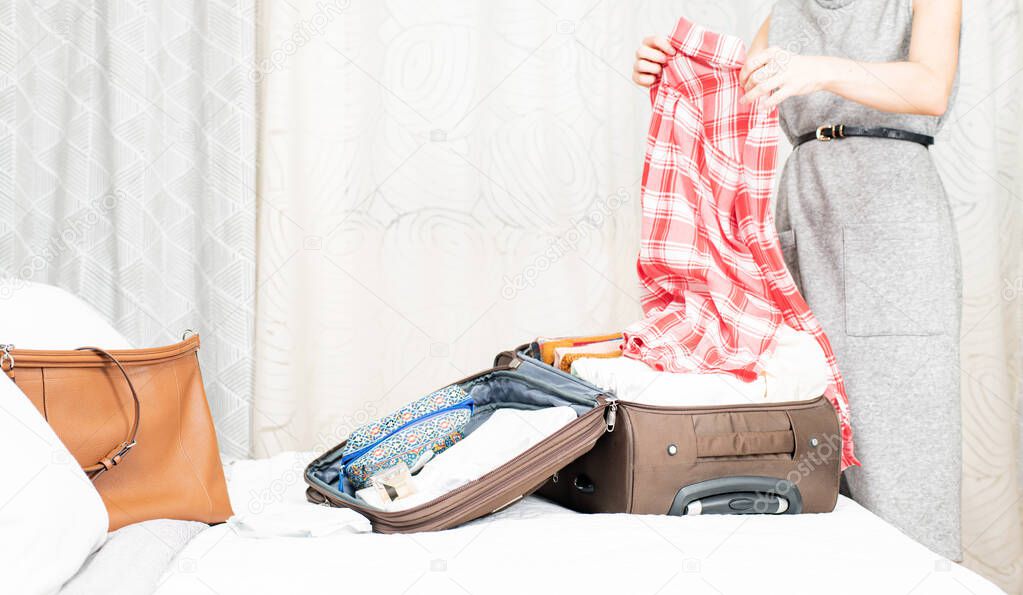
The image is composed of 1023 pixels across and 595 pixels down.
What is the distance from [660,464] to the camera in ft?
3.10

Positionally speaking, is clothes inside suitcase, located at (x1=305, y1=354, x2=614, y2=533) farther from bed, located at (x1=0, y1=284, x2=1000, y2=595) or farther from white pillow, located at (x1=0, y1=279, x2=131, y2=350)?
white pillow, located at (x1=0, y1=279, x2=131, y2=350)

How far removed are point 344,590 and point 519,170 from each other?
1435 mm

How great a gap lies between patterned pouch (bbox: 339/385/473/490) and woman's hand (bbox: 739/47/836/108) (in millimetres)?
618

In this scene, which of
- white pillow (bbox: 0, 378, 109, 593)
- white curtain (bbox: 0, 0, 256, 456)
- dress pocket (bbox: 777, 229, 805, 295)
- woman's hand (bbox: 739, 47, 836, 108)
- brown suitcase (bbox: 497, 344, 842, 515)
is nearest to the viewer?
white pillow (bbox: 0, 378, 109, 593)

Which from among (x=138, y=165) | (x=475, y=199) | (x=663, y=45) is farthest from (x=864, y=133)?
(x=138, y=165)

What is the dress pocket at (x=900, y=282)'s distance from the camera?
3.97 ft

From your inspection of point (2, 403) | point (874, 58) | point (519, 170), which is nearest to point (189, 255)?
point (519, 170)

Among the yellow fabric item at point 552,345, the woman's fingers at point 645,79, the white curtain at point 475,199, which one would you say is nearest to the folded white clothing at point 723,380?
the yellow fabric item at point 552,345

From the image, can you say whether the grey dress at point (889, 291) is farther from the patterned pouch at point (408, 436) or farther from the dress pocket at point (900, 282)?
the patterned pouch at point (408, 436)

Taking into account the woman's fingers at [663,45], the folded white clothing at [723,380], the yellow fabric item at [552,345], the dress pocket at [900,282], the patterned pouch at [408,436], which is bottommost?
the patterned pouch at [408,436]

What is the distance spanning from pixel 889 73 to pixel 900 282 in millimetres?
330

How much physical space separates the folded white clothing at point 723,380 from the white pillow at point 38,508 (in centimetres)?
63

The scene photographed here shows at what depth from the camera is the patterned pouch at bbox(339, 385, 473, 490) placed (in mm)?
1009

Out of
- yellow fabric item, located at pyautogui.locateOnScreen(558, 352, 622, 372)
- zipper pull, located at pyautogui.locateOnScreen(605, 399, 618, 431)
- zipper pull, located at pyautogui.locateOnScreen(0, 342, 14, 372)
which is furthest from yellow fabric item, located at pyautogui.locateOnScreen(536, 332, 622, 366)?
zipper pull, located at pyautogui.locateOnScreen(0, 342, 14, 372)
